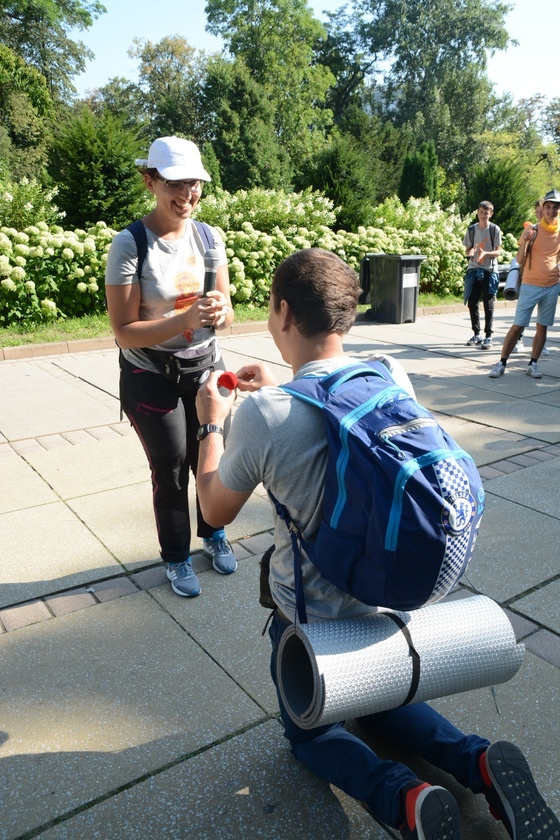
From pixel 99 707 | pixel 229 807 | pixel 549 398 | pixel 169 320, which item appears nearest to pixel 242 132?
pixel 549 398

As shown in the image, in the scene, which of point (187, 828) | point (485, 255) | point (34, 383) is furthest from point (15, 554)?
point (485, 255)

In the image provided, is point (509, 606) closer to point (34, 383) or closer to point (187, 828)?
point (187, 828)

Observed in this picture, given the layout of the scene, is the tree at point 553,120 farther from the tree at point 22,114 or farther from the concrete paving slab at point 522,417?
the concrete paving slab at point 522,417

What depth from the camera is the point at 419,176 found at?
28375mm

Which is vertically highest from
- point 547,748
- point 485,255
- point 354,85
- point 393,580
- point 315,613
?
point 354,85

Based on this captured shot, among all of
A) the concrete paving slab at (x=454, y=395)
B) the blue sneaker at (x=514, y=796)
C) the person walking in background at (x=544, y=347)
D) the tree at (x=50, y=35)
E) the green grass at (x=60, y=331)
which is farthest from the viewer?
the tree at (x=50, y=35)

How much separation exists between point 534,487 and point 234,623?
2.55m

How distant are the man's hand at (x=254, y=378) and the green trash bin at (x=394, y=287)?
10.0 metres

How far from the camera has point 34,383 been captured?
24.0 ft

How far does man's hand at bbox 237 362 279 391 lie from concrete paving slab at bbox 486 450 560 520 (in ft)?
8.63

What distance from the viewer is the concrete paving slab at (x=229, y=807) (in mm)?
1896

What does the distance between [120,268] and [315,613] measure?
1.71 metres

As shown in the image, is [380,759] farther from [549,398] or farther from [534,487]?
[549,398]

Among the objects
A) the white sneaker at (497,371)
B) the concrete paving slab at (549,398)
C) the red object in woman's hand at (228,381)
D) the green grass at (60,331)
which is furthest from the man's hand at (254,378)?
the green grass at (60,331)
